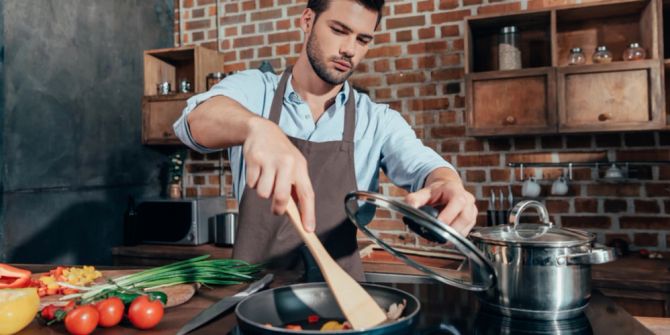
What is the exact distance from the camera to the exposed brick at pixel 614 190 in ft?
8.64

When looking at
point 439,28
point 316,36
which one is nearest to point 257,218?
point 316,36

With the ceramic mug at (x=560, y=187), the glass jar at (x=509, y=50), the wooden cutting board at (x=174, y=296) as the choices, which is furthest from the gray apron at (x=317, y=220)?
the ceramic mug at (x=560, y=187)

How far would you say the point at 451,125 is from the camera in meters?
2.93

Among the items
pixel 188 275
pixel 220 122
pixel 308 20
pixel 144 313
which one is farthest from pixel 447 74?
pixel 144 313

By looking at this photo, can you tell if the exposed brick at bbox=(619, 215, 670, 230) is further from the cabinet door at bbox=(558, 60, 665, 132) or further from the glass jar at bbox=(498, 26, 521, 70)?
the glass jar at bbox=(498, 26, 521, 70)

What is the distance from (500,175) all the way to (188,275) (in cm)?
210

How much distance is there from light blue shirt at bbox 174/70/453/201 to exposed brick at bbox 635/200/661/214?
1521mm

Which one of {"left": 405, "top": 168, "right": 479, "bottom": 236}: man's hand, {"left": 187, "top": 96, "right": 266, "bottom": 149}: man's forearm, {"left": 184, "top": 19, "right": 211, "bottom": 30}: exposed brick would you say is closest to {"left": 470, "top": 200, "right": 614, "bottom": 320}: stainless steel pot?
{"left": 405, "top": 168, "right": 479, "bottom": 236}: man's hand

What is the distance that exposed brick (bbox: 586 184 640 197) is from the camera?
104 inches

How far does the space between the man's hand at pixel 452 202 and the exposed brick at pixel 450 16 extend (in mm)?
1935

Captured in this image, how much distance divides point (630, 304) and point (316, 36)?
166cm

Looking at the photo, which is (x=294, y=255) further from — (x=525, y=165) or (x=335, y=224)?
(x=525, y=165)

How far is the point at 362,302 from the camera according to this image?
2.66 ft

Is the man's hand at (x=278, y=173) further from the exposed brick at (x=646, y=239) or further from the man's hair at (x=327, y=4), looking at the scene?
the exposed brick at (x=646, y=239)
